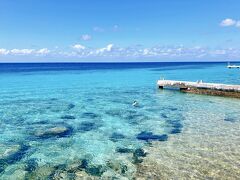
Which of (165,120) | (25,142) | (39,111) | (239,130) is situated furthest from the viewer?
(39,111)

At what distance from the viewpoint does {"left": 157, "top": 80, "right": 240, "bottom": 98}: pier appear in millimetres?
33734

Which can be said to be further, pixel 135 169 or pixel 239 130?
pixel 239 130

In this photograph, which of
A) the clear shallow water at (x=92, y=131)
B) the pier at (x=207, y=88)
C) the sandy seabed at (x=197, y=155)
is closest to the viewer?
the sandy seabed at (x=197, y=155)

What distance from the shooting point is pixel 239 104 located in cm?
2892

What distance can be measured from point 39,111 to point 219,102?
1827cm

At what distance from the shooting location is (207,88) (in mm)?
36562

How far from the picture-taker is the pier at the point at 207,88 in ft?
111

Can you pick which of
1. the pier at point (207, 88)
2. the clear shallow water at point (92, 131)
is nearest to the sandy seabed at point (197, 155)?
the clear shallow water at point (92, 131)

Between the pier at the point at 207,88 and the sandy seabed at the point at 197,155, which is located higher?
the pier at the point at 207,88

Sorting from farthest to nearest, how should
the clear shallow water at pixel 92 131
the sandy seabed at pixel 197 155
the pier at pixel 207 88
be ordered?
1. the pier at pixel 207 88
2. the clear shallow water at pixel 92 131
3. the sandy seabed at pixel 197 155

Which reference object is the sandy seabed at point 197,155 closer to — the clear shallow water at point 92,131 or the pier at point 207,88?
the clear shallow water at point 92,131

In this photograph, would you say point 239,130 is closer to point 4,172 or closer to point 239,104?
point 239,104

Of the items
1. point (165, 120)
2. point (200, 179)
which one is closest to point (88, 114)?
point (165, 120)

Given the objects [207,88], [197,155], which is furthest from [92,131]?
[207,88]
